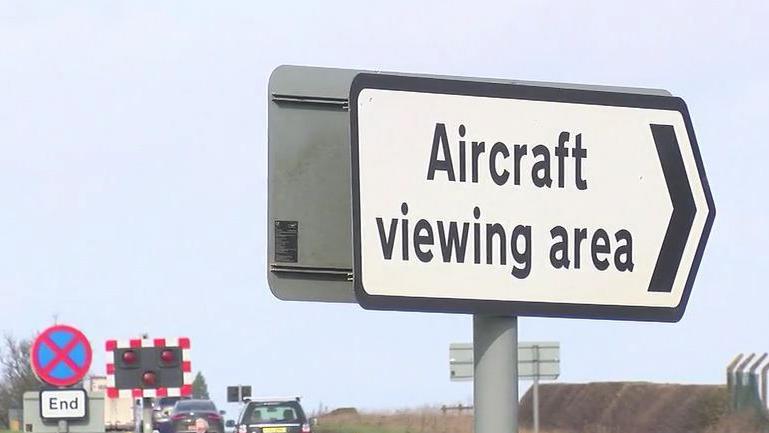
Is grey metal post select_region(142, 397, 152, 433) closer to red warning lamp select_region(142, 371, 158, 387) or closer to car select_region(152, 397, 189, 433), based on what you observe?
red warning lamp select_region(142, 371, 158, 387)

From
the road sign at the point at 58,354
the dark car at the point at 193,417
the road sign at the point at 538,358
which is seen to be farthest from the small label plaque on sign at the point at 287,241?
the dark car at the point at 193,417

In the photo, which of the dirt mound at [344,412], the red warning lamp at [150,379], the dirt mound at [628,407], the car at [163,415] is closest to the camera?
the red warning lamp at [150,379]

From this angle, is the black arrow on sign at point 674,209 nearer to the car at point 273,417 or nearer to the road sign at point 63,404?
the road sign at point 63,404

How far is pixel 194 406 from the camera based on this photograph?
1925 inches

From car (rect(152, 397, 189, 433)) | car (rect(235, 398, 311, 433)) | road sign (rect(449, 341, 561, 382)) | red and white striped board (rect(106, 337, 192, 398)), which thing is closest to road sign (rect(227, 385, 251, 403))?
car (rect(152, 397, 189, 433))

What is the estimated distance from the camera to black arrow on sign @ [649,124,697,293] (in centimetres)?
379

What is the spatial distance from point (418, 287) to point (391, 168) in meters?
0.26

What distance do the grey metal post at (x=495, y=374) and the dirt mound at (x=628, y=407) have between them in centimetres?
4023

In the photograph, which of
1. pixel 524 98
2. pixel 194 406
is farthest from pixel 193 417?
pixel 524 98

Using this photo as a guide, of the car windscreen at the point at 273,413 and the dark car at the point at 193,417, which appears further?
the dark car at the point at 193,417

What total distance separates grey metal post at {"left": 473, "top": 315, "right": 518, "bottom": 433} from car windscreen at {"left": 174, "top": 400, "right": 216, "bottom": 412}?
44861mm

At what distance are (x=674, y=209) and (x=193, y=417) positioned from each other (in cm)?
4398

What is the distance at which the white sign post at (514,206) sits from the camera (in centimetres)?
353

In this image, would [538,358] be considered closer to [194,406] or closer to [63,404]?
[63,404]
